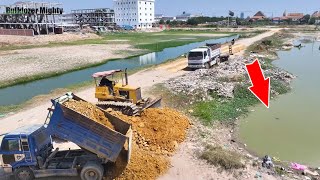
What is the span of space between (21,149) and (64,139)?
1.38m

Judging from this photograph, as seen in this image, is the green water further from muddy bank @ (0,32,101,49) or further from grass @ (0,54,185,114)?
muddy bank @ (0,32,101,49)

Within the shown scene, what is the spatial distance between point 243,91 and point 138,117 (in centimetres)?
983

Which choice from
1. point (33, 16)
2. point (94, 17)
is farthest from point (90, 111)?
point (94, 17)

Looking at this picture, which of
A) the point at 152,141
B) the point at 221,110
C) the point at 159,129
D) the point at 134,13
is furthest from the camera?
the point at 134,13

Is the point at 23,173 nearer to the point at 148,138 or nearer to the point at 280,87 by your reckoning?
the point at 148,138

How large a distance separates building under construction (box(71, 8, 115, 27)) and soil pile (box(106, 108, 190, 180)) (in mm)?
135858

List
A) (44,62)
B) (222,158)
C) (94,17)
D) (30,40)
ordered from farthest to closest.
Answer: (94,17) < (30,40) < (44,62) < (222,158)

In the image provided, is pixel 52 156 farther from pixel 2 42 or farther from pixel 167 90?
pixel 2 42

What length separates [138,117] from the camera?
48.4ft

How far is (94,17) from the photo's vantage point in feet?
484

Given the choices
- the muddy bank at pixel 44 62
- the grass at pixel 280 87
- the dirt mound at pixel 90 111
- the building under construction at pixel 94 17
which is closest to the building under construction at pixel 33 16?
the muddy bank at pixel 44 62

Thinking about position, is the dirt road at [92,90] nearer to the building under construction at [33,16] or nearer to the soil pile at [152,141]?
the soil pile at [152,141]

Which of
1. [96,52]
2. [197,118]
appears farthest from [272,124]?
[96,52]

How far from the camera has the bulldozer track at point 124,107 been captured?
14.8 m
